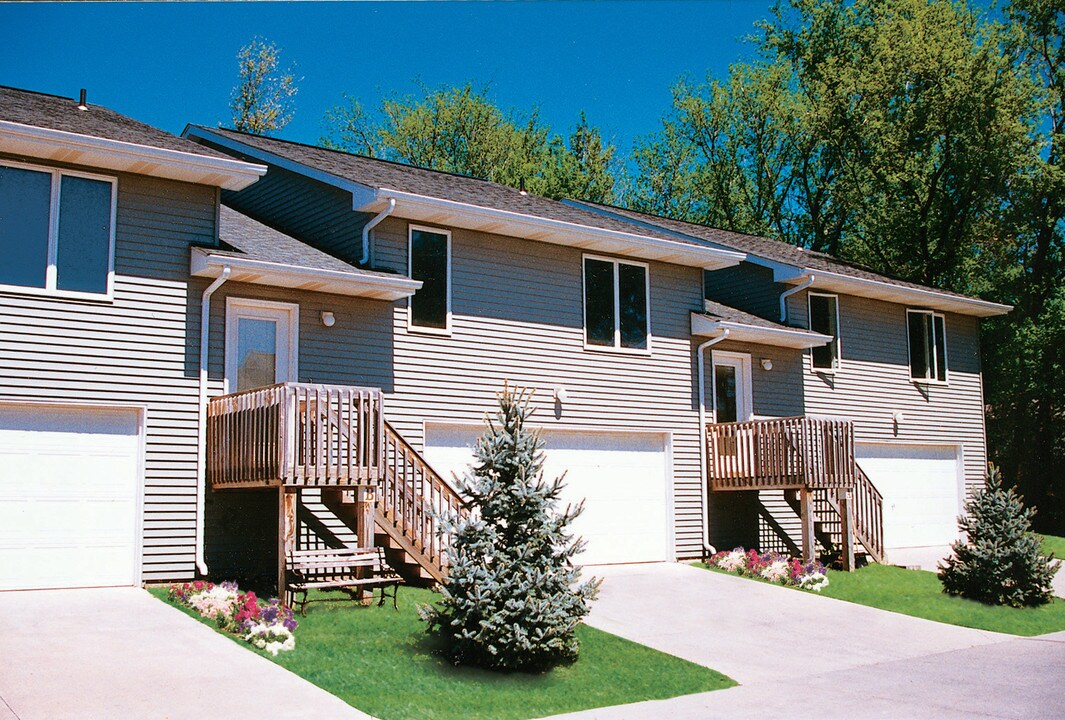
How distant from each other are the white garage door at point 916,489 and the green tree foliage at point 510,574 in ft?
43.3

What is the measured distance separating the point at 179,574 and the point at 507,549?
16.3 ft

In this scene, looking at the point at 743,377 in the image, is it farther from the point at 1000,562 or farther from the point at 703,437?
the point at 1000,562

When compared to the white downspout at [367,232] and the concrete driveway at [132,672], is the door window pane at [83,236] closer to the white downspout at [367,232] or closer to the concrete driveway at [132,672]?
the white downspout at [367,232]

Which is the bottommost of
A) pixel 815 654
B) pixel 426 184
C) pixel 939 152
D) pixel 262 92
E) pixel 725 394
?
pixel 815 654

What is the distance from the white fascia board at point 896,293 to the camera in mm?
21359

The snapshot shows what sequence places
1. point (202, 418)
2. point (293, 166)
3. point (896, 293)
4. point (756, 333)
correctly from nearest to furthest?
1. point (202, 418)
2. point (293, 166)
3. point (756, 333)
4. point (896, 293)

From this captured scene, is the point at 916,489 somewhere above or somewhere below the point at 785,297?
below

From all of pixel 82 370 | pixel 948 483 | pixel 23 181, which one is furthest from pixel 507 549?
pixel 948 483

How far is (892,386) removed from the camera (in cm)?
2345

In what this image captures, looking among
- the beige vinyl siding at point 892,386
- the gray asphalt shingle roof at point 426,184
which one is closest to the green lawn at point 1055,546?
the beige vinyl siding at point 892,386

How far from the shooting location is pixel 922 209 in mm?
31375

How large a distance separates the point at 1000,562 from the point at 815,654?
5.22 metres

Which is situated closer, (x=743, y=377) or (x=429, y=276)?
(x=429, y=276)

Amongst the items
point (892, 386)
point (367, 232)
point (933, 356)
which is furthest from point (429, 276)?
point (933, 356)
